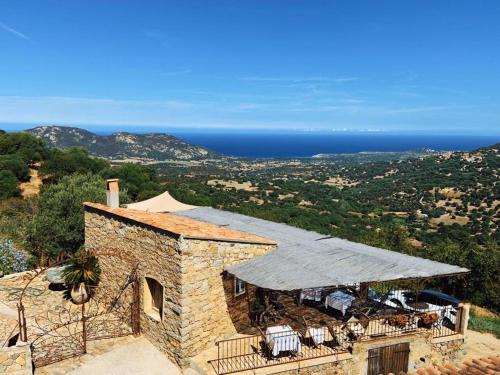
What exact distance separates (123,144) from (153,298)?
513 feet

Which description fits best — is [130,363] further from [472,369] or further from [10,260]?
[10,260]

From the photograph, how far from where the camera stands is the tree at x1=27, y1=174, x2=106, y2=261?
18.6m

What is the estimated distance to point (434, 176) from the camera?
71.4 m

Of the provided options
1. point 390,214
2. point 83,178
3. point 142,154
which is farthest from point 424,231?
point 142,154

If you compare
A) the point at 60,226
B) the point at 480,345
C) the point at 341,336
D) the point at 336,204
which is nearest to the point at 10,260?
the point at 60,226

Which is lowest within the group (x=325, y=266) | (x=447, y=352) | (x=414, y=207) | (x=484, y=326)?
(x=414, y=207)

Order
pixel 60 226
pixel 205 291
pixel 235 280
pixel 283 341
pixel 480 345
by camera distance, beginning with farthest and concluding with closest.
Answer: pixel 60 226, pixel 480 345, pixel 235 280, pixel 205 291, pixel 283 341

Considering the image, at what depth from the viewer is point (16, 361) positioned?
8445 mm

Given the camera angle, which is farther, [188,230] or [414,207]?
[414,207]

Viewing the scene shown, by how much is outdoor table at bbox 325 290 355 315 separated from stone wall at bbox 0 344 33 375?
8167 millimetres

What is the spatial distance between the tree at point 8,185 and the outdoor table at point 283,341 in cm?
3124

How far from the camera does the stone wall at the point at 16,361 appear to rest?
825 centimetres

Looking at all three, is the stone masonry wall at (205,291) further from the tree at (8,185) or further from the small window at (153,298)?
the tree at (8,185)

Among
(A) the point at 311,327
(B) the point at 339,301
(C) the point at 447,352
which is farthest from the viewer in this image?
(B) the point at 339,301
